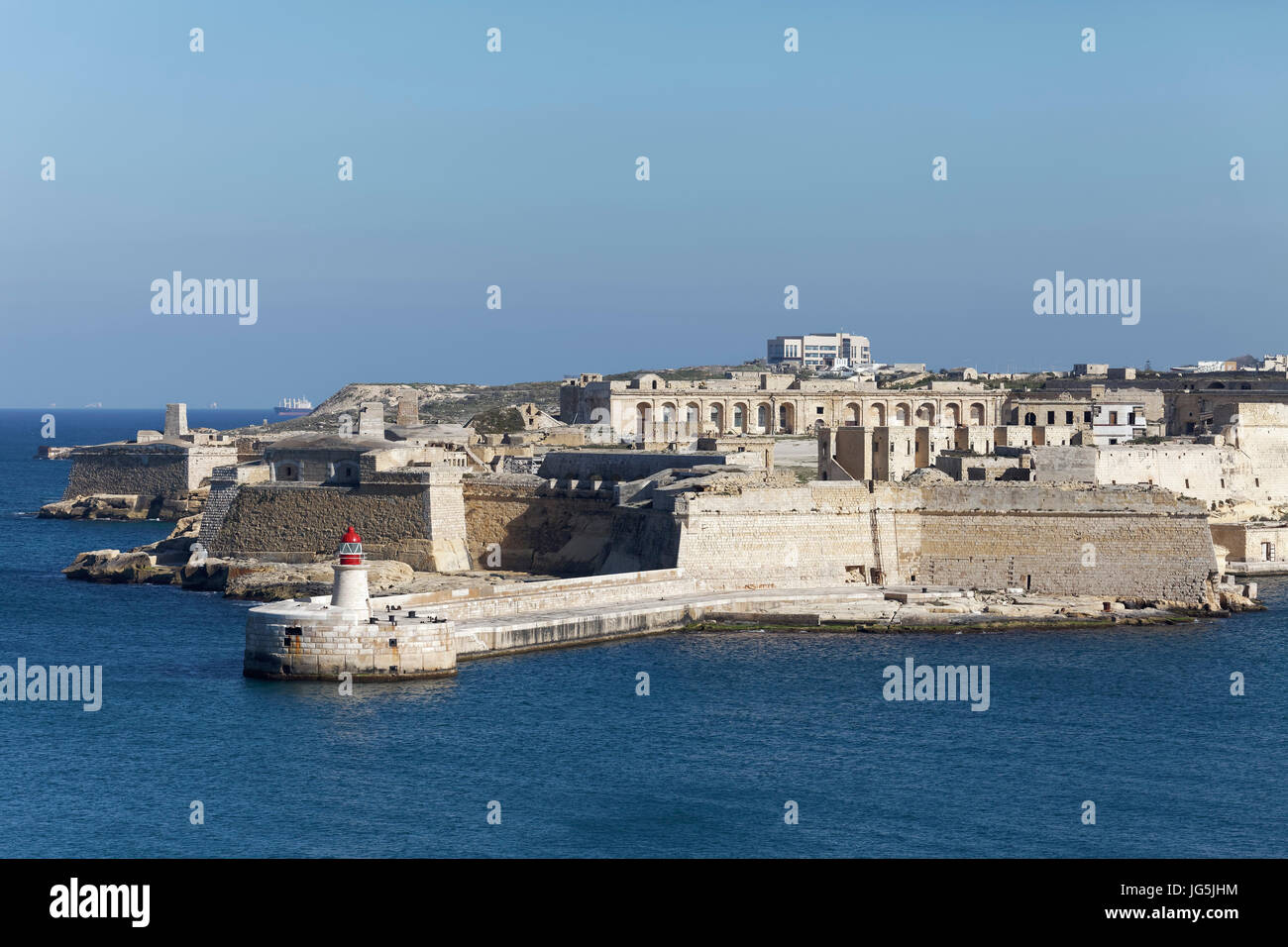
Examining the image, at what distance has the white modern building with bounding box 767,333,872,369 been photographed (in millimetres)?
120688

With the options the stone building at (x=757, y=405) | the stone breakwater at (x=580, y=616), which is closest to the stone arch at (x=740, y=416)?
the stone building at (x=757, y=405)

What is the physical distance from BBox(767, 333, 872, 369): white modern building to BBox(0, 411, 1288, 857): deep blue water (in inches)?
3452

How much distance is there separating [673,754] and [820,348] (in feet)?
333

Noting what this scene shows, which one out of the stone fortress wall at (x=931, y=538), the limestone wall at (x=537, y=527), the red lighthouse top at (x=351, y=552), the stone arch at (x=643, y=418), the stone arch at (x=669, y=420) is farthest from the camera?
the stone arch at (x=643, y=418)

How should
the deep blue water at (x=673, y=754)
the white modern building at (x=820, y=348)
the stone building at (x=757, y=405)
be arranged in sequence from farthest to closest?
the white modern building at (x=820, y=348), the stone building at (x=757, y=405), the deep blue water at (x=673, y=754)

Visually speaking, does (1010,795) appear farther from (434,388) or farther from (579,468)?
(434,388)

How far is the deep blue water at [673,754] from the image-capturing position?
20.0 meters

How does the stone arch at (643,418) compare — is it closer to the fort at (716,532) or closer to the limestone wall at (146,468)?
the fort at (716,532)


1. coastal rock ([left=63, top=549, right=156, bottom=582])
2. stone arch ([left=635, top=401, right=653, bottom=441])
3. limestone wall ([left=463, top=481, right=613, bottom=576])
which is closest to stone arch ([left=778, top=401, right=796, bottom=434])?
stone arch ([left=635, top=401, right=653, bottom=441])

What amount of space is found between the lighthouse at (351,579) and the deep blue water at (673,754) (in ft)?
4.62

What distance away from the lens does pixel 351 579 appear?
90.5 feet

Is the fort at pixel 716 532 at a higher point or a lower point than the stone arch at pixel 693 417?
lower

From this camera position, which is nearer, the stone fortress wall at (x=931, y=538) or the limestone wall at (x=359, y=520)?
the stone fortress wall at (x=931, y=538)

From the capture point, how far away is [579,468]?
44000 millimetres
